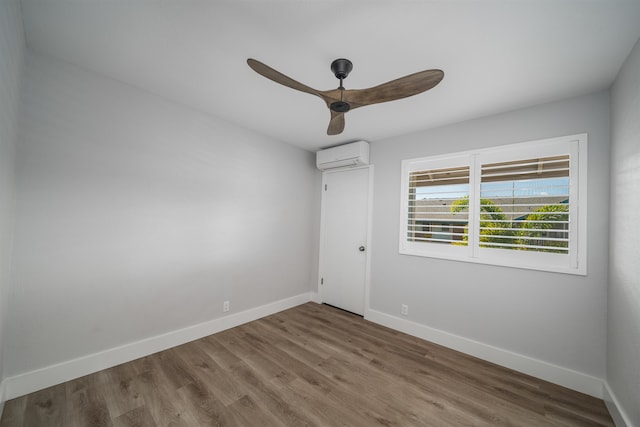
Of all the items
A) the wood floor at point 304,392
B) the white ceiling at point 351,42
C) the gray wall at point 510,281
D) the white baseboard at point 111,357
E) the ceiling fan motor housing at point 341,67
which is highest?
the white ceiling at point 351,42

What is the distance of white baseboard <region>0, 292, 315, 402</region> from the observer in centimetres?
172

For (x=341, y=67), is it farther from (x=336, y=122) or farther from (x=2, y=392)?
(x=2, y=392)

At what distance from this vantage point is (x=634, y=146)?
4.95 ft

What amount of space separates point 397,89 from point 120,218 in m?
2.45

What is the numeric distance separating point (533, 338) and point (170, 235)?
3.53m

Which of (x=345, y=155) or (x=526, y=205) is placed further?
(x=345, y=155)

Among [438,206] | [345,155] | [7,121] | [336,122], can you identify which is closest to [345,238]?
[345,155]

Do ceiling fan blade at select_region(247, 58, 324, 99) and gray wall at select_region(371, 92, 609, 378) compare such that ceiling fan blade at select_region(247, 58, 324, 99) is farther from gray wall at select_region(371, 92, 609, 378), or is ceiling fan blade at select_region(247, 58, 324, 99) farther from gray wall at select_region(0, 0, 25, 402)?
gray wall at select_region(371, 92, 609, 378)

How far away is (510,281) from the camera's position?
2.31 m

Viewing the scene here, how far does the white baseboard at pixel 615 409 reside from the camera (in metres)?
1.53

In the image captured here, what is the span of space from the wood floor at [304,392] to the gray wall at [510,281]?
0.32m

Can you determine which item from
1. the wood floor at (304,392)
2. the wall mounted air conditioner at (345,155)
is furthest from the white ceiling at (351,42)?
the wood floor at (304,392)

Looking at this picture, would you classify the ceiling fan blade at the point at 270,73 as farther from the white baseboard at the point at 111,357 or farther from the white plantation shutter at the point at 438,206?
the white baseboard at the point at 111,357

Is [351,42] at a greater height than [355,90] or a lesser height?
greater
